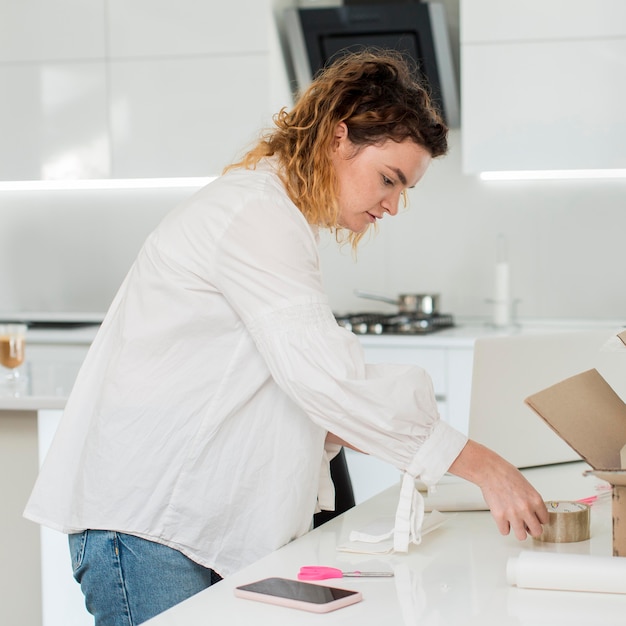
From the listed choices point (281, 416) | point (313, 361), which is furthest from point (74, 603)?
point (313, 361)

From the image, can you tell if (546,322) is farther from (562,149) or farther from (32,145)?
(32,145)

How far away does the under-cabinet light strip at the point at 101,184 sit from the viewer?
3668 millimetres

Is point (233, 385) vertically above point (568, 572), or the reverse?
point (233, 385)

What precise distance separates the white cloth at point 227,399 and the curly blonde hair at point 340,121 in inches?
1.7

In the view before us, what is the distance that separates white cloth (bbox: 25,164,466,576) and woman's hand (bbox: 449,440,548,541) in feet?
0.08

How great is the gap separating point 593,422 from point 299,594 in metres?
0.46

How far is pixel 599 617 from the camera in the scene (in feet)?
3.21

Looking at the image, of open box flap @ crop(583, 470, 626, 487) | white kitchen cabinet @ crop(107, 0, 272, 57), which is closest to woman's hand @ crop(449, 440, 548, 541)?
open box flap @ crop(583, 470, 626, 487)

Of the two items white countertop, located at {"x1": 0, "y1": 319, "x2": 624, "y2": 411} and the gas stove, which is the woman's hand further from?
the gas stove

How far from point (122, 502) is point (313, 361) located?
361 millimetres

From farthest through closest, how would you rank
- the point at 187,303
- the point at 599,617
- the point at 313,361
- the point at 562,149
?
the point at 562,149 → the point at 187,303 → the point at 313,361 → the point at 599,617

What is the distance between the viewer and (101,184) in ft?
12.7

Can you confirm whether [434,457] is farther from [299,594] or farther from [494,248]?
[494,248]

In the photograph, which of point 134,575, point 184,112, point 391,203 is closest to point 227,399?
point 134,575
